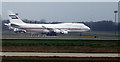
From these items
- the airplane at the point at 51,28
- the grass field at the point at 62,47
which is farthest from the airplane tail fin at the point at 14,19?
the grass field at the point at 62,47

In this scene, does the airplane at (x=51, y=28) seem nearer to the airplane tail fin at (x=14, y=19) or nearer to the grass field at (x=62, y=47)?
the airplane tail fin at (x=14, y=19)

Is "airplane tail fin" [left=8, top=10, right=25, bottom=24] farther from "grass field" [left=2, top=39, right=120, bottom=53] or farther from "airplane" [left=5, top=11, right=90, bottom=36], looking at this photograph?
"grass field" [left=2, top=39, right=120, bottom=53]

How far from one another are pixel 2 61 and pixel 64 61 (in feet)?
13.2

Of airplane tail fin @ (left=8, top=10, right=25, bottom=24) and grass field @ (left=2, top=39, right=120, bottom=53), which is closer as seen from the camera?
grass field @ (left=2, top=39, right=120, bottom=53)

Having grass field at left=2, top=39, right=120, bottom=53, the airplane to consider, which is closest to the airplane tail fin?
the airplane

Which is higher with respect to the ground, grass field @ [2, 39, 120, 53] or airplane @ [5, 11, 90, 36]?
airplane @ [5, 11, 90, 36]

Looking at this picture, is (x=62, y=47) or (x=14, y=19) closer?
(x=62, y=47)

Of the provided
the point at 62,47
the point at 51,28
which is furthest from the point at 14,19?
the point at 62,47

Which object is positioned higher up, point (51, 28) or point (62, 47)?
point (51, 28)

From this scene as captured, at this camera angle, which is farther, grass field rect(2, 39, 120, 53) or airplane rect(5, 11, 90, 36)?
airplane rect(5, 11, 90, 36)

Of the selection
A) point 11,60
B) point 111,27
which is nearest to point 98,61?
point 11,60

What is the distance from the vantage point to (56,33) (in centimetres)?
8794

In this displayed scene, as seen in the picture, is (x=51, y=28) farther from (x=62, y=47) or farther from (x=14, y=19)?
(x=62, y=47)

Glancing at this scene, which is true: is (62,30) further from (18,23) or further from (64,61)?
(64,61)
